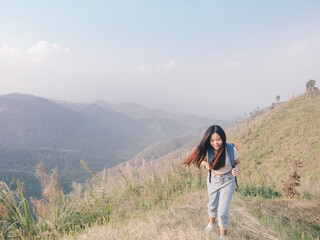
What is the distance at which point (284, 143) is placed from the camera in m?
18.2

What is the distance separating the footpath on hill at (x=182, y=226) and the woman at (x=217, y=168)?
0.30m

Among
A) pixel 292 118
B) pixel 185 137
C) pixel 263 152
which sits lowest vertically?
pixel 185 137

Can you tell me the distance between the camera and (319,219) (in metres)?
3.50

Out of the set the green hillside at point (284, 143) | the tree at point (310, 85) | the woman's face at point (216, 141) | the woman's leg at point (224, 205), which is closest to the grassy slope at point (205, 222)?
the woman's leg at point (224, 205)

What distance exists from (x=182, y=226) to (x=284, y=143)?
18.3 meters

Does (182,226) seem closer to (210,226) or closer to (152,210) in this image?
(210,226)

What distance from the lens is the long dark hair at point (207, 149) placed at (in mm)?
3020

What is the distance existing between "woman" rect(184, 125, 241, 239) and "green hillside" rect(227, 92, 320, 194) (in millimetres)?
7801

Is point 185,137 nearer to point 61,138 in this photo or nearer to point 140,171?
point 61,138

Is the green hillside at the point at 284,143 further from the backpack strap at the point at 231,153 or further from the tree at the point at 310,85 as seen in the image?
the backpack strap at the point at 231,153

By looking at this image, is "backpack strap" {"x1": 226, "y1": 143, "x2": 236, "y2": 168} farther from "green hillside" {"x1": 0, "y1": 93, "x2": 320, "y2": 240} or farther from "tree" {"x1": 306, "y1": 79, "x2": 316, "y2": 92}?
"tree" {"x1": 306, "y1": 79, "x2": 316, "y2": 92}

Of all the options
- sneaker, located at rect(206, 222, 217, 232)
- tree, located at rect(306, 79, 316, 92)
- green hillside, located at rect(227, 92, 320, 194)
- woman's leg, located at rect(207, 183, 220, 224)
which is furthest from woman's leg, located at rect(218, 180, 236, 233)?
tree, located at rect(306, 79, 316, 92)

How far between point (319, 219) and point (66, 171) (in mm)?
91889

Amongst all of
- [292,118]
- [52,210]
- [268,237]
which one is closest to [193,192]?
[268,237]
